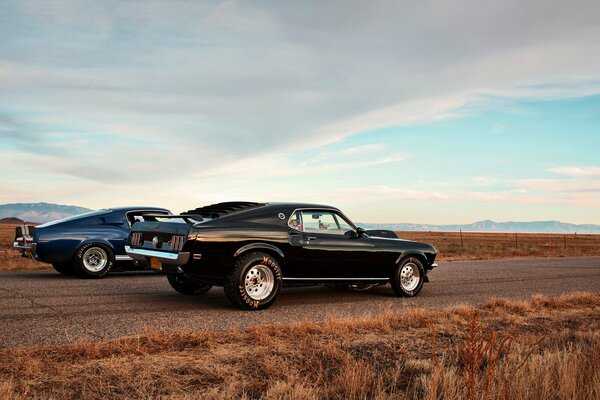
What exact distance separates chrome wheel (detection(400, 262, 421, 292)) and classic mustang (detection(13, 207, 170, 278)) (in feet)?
18.0

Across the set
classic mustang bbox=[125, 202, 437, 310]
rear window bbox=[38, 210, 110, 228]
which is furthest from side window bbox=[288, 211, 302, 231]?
rear window bbox=[38, 210, 110, 228]

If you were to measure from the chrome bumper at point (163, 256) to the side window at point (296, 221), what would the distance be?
182cm

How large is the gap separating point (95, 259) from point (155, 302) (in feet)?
12.4

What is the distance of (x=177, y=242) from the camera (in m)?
8.17

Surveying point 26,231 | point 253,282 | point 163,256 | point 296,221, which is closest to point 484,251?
point 296,221

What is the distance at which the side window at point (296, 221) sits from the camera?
29.8ft

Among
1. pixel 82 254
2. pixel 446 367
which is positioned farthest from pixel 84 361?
pixel 82 254

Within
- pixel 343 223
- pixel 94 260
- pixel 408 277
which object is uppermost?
pixel 343 223

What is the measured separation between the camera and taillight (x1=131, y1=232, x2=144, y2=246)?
9.02 meters

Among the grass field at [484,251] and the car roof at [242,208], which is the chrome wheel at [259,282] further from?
the grass field at [484,251]

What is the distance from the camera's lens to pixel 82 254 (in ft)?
39.7

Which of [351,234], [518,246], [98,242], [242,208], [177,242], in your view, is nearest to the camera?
[177,242]

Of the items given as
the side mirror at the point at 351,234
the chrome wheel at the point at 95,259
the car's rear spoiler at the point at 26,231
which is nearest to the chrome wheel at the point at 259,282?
the side mirror at the point at 351,234

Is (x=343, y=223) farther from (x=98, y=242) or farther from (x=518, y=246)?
(x=518, y=246)
